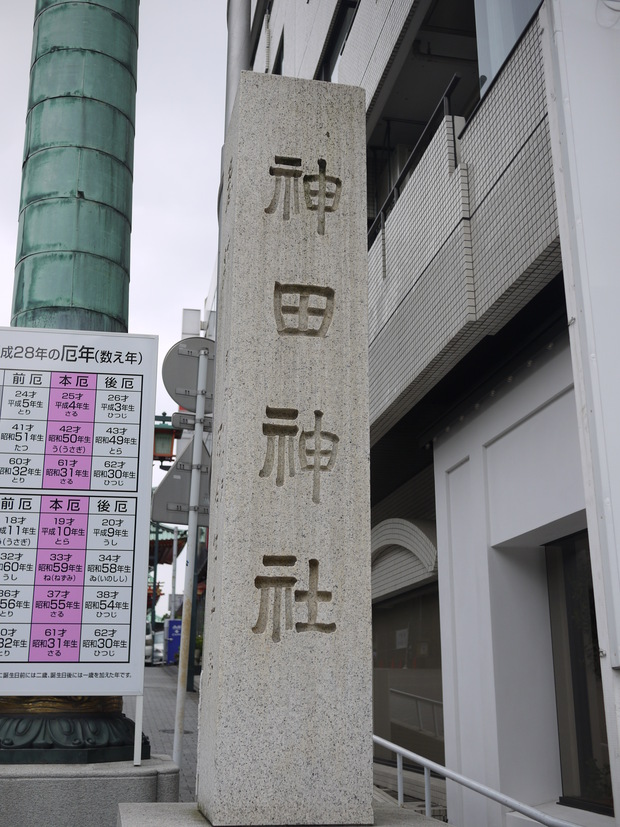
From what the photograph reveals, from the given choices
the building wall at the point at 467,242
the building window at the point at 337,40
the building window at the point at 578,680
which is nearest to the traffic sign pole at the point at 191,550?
the building wall at the point at 467,242

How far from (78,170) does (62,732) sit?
4.14 m

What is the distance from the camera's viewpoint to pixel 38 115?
7.21 m

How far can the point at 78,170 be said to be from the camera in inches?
275

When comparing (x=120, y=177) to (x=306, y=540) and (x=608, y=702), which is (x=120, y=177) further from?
(x=608, y=702)

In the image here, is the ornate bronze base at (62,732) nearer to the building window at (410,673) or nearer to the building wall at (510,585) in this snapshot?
the building wall at (510,585)

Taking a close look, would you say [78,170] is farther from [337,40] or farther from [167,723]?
[167,723]

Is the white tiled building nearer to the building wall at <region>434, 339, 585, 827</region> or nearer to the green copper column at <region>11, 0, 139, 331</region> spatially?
the building wall at <region>434, 339, 585, 827</region>

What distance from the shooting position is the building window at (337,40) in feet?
43.4

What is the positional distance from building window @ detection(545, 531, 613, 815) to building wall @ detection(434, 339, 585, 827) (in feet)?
0.45

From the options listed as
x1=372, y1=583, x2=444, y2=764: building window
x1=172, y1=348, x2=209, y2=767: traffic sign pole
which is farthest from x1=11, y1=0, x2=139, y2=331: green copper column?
x1=372, y1=583, x2=444, y2=764: building window

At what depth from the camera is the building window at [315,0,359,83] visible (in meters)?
13.2

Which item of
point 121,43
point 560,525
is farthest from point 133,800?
point 121,43

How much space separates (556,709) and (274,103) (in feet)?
18.9

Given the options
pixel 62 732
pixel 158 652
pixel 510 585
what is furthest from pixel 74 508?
pixel 158 652
